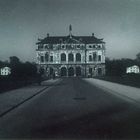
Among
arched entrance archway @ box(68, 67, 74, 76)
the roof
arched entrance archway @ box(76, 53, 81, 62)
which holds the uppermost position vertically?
the roof

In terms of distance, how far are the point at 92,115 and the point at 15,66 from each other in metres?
32.4

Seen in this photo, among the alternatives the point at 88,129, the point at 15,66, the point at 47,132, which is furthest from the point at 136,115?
the point at 15,66

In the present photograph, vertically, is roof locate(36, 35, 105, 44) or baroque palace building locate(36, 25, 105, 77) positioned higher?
roof locate(36, 35, 105, 44)

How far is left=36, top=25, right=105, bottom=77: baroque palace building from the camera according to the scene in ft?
301

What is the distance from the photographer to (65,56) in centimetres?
9750

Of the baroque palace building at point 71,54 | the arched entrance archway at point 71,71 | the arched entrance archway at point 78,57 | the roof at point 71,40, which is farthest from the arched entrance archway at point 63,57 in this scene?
the arched entrance archway at point 71,71

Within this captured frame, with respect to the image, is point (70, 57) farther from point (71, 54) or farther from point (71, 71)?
point (71, 71)

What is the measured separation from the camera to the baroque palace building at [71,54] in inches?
3612

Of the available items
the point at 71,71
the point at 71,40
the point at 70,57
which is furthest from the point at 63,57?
the point at 71,71

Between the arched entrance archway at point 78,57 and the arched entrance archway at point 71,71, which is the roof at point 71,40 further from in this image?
the arched entrance archway at point 71,71

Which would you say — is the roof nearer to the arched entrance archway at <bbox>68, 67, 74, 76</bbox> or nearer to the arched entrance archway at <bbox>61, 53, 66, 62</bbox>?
the arched entrance archway at <bbox>61, 53, 66, 62</bbox>

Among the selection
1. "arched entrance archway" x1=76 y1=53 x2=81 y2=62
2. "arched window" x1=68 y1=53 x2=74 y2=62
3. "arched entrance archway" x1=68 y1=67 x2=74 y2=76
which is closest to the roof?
"arched entrance archway" x1=76 y1=53 x2=81 y2=62

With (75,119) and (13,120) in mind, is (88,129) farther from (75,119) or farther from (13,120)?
(13,120)

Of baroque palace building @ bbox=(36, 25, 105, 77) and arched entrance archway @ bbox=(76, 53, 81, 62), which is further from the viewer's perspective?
arched entrance archway @ bbox=(76, 53, 81, 62)
